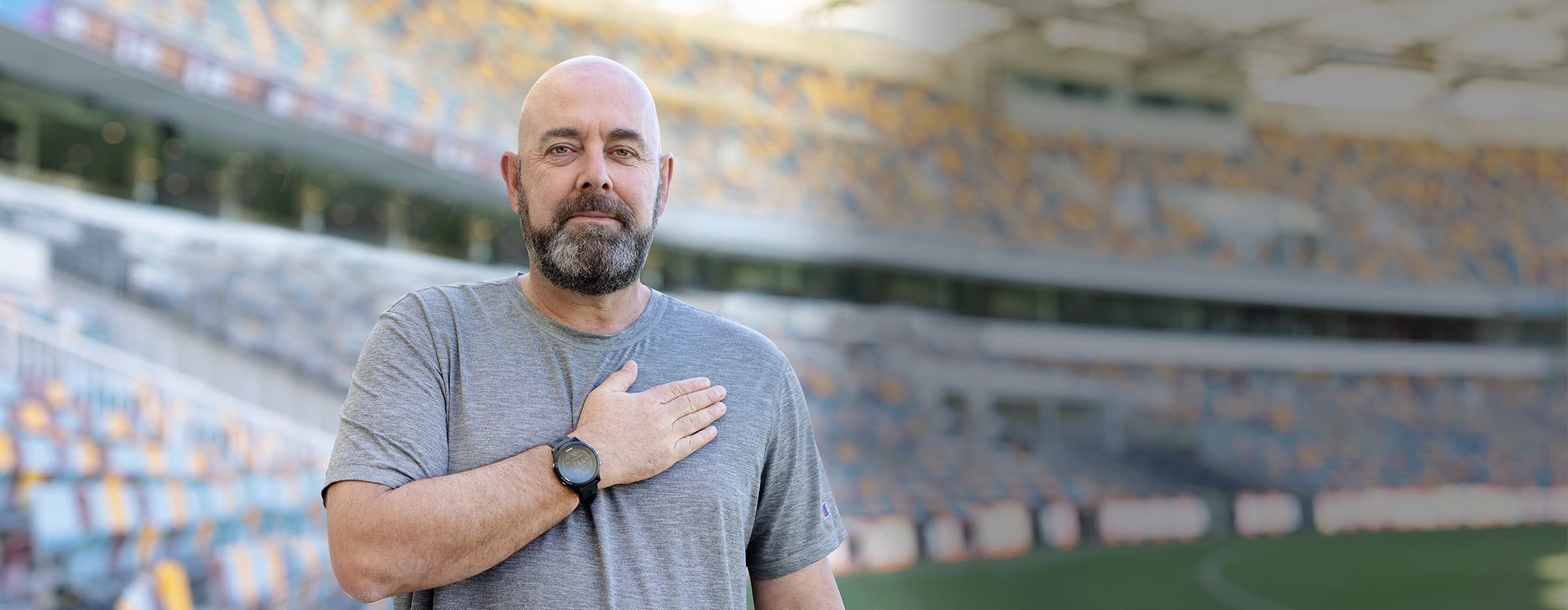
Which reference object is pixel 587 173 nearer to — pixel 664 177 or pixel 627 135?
pixel 627 135

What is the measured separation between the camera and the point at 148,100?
10.9m

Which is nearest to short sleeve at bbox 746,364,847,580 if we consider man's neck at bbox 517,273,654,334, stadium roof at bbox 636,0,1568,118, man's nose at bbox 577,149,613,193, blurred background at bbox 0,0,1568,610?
man's neck at bbox 517,273,654,334

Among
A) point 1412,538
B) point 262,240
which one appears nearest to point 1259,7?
point 1412,538

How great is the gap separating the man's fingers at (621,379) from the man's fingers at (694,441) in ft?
0.31

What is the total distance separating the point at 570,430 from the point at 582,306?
172 millimetres

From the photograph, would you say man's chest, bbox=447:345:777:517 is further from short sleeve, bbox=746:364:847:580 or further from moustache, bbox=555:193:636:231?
moustache, bbox=555:193:636:231

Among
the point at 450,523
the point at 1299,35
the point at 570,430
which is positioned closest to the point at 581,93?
the point at 570,430

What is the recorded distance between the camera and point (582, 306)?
1571 mm

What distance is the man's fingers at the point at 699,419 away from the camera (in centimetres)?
148

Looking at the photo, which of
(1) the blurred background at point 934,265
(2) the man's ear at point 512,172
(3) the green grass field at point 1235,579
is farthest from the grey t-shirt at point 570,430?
(3) the green grass field at point 1235,579

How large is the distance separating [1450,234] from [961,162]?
11.1m

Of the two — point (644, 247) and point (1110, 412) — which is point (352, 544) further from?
point (1110, 412)

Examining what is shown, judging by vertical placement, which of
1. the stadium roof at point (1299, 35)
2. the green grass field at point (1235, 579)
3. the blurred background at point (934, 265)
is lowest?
the green grass field at point (1235, 579)

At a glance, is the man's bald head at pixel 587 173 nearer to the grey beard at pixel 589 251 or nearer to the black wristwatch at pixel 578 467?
the grey beard at pixel 589 251
